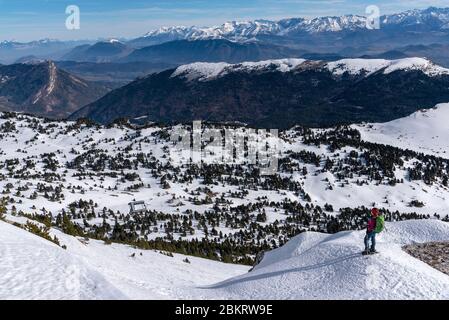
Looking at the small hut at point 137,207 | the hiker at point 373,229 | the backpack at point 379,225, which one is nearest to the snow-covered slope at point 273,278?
the hiker at point 373,229

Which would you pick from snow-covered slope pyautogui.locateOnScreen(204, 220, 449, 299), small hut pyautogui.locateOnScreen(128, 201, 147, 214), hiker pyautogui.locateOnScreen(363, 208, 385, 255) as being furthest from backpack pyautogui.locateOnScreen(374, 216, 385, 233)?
small hut pyautogui.locateOnScreen(128, 201, 147, 214)

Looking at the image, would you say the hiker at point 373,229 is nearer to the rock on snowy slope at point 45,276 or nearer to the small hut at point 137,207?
the rock on snowy slope at point 45,276

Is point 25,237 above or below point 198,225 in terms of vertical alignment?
above

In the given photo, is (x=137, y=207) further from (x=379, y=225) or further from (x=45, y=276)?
(x=45, y=276)

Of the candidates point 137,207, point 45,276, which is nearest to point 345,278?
point 45,276
